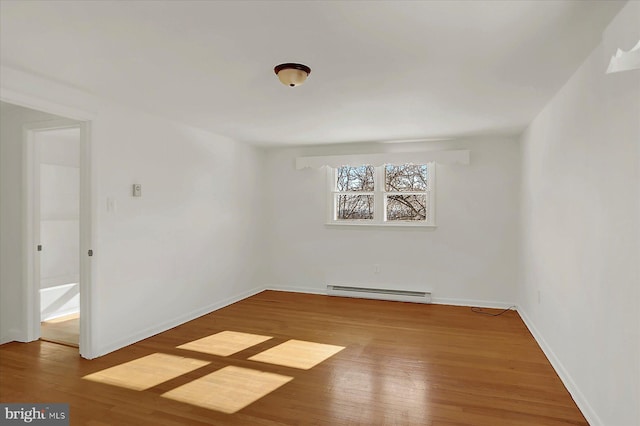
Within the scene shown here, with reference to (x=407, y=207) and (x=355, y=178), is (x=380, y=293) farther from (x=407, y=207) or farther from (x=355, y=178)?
(x=355, y=178)

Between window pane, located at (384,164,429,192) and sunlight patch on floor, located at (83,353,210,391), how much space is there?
11.6ft

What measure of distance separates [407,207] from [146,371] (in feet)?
12.6

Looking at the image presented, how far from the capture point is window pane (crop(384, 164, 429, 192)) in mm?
5297

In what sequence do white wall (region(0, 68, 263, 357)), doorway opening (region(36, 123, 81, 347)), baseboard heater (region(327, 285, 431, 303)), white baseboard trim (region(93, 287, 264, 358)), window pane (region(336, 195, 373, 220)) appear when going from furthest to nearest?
window pane (region(336, 195, 373, 220))
baseboard heater (region(327, 285, 431, 303))
doorway opening (region(36, 123, 81, 347))
white baseboard trim (region(93, 287, 264, 358))
white wall (region(0, 68, 263, 357))

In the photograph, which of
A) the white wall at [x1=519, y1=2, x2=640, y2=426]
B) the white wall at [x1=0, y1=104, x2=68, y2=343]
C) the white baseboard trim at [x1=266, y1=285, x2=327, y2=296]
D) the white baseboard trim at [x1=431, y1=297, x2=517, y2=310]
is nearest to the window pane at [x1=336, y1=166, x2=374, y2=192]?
the white baseboard trim at [x1=266, y1=285, x2=327, y2=296]

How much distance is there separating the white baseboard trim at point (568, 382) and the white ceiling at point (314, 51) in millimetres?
2157

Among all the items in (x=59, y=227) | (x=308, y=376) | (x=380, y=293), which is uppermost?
(x=59, y=227)

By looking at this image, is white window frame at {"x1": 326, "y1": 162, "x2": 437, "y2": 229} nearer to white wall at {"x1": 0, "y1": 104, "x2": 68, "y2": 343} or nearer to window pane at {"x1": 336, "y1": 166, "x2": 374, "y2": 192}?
window pane at {"x1": 336, "y1": 166, "x2": 374, "y2": 192}

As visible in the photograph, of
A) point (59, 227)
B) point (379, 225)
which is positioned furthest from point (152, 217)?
point (379, 225)

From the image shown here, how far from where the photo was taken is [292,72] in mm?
2400

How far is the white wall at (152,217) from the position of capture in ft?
10.6

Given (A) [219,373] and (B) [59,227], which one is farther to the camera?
(B) [59,227]

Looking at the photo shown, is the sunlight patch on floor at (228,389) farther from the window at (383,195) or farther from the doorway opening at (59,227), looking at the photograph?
the window at (383,195)

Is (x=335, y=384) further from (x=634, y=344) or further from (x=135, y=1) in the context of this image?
(x=135, y=1)
